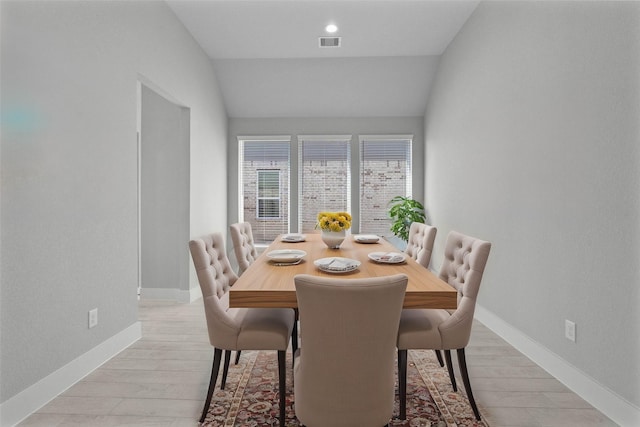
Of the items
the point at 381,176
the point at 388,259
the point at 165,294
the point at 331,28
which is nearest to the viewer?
the point at 388,259

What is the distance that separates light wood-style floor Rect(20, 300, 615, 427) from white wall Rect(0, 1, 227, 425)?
23cm

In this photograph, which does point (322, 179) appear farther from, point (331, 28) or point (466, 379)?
point (466, 379)

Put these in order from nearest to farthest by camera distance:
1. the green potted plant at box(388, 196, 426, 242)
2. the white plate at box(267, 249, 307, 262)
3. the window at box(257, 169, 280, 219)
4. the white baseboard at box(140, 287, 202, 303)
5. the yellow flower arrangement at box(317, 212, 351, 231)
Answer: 1. the white plate at box(267, 249, 307, 262)
2. the yellow flower arrangement at box(317, 212, 351, 231)
3. the white baseboard at box(140, 287, 202, 303)
4. the green potted plant at box(388, 196, 426, 242)
5. the window at box(257, 169, 280, 219)

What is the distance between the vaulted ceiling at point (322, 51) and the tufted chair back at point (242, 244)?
2.15m

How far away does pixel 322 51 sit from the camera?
4250mm

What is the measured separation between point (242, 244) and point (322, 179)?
106 inches

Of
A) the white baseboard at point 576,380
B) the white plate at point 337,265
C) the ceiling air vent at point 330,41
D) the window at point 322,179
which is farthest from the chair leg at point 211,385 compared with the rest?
the window at point 322,179

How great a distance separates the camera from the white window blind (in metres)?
5.41

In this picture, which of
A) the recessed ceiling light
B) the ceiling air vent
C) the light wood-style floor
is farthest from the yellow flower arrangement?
the ceiling air vent

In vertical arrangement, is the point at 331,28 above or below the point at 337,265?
above

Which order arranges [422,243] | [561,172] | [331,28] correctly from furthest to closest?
[331,28] < [422,243] < [561,172]

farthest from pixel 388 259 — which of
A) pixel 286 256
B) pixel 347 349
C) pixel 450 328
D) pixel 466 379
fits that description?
pixel 347 349

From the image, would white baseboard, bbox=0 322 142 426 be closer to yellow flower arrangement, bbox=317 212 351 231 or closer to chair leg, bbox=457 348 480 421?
yellow flower arrangement, bbox=317 212 351 231

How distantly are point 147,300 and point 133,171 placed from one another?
1.80 meters
